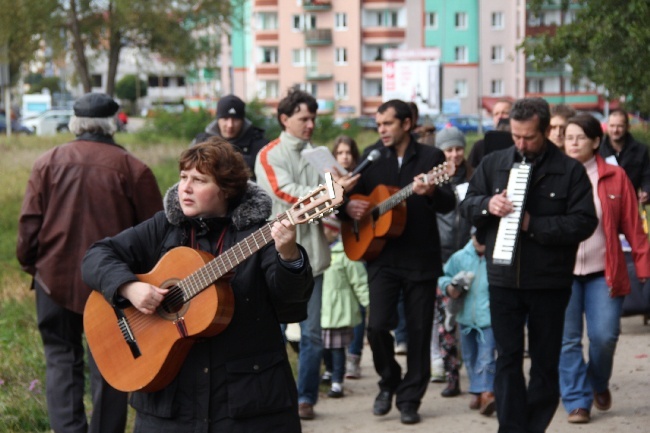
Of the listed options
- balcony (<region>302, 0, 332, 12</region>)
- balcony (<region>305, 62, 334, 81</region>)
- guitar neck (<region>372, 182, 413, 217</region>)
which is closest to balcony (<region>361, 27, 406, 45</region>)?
balcony (<region>302, 0, 332, 12</region>)

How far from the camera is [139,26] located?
4312 cm

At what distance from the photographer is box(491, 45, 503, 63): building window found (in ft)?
Result: 313

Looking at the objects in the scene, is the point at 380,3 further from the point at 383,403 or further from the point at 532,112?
the point at 532,112

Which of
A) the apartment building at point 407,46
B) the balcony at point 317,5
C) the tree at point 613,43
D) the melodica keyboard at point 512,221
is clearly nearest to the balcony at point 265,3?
the apartment building at point 407,46

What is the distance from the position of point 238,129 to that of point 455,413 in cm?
277

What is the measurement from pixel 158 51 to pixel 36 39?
4.30 m

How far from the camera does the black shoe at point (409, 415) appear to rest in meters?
8.52

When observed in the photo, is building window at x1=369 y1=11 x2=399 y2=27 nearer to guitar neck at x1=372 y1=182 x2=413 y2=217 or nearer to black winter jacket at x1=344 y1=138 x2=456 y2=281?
black winter jacket at x1=344 y1=138 x2=456 y2=281

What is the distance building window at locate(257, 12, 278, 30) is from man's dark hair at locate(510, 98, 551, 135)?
3772 inches

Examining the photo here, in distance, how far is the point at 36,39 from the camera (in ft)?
143

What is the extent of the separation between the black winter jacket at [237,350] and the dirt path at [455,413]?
342 cm

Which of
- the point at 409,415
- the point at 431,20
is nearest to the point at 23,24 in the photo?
the point at 409,415

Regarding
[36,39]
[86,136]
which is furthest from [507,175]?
[36,39]

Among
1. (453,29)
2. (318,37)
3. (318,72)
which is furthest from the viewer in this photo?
(318,72)
